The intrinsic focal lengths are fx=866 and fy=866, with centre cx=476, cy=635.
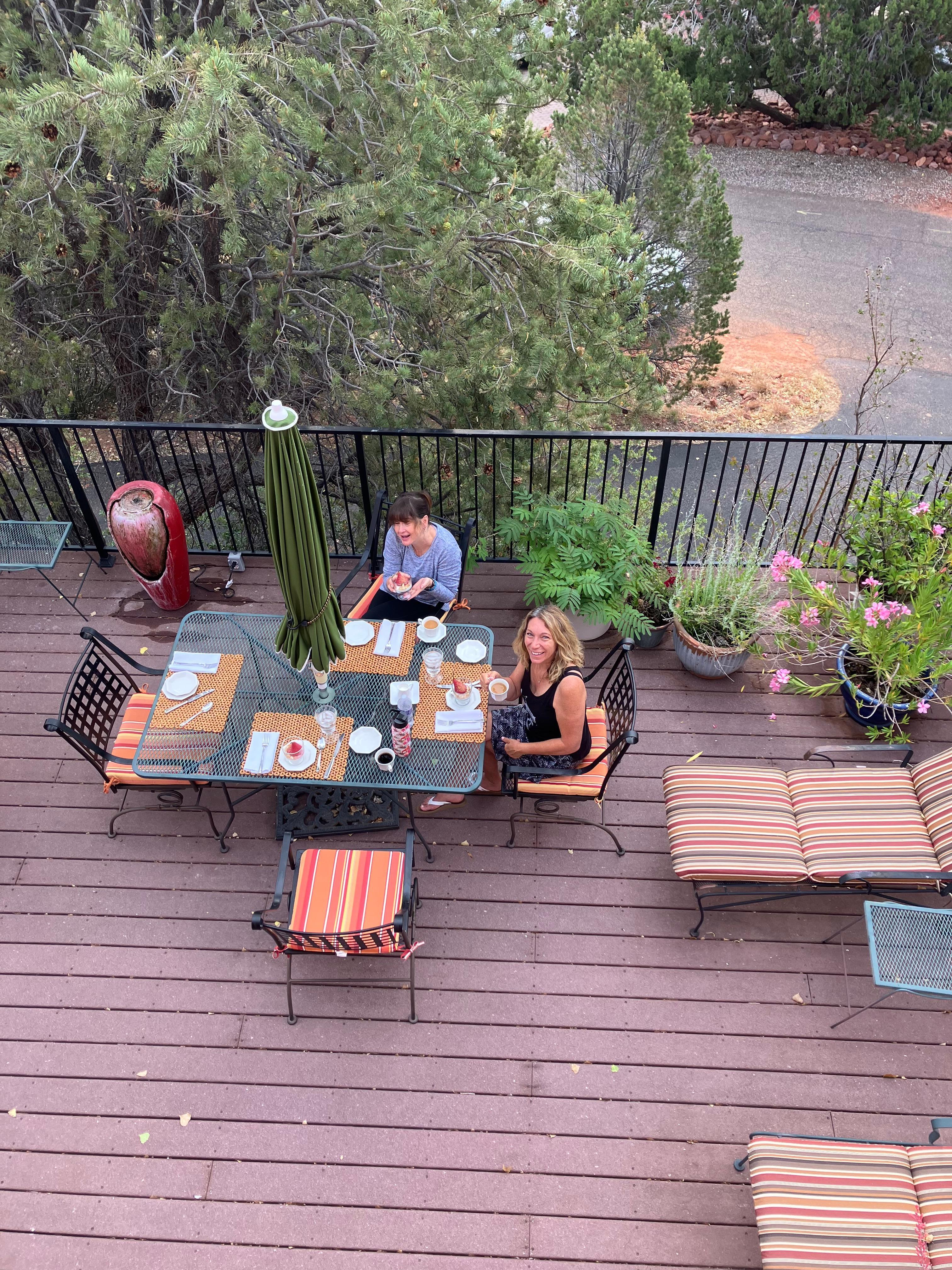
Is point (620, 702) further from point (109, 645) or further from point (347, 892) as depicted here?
point (109, 645)

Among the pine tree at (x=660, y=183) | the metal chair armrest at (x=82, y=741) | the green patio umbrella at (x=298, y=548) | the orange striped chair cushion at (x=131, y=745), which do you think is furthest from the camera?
the pine tree at (x=660, y=183)

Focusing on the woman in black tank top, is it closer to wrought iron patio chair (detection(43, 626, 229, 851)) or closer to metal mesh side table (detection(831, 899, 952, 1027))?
wrought iron patio chair (detection(43, 626, 229, 851))

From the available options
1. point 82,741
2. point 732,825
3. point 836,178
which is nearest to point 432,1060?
point 732,825

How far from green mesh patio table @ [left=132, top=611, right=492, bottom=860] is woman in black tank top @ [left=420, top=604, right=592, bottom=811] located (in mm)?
226

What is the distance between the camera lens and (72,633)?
5.32m

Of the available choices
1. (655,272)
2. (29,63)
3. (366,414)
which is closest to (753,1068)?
(366,414)

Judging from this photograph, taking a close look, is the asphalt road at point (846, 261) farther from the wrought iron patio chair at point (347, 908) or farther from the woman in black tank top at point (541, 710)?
the wrought iron patio chair at point (347, 908)

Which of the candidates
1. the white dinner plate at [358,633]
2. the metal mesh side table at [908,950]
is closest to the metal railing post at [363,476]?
the white dinner plate at [358,633]

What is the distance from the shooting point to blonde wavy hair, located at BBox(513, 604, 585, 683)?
3795 millimetres

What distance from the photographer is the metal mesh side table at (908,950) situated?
3420 millimetres

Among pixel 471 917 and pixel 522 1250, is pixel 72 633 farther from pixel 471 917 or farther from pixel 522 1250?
pixel 522 1250

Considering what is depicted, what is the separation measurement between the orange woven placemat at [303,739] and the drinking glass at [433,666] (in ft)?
1.40

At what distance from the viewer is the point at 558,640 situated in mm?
3801

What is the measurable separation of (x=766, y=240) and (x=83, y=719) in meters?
16.6
